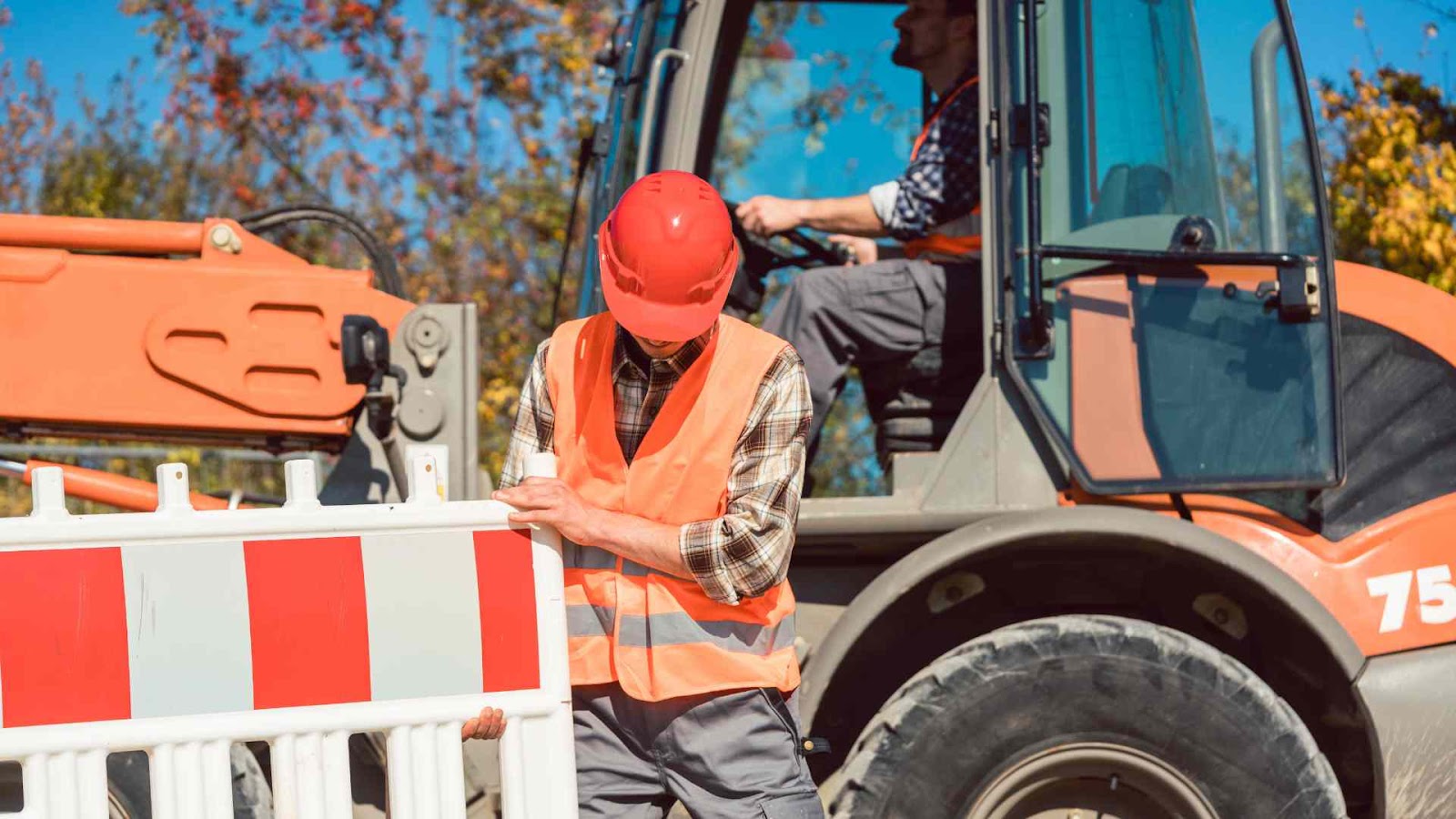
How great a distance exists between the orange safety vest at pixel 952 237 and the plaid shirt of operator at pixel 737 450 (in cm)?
116

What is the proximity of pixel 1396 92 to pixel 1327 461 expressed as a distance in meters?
4.82

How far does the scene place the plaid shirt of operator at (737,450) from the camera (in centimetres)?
234

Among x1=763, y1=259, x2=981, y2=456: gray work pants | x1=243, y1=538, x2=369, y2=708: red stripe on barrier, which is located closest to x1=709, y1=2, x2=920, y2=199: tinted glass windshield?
x1=763, y1=259, x2=981, y2=456: gray work pants

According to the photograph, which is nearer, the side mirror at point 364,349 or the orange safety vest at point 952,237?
the side mirror at point 364,349

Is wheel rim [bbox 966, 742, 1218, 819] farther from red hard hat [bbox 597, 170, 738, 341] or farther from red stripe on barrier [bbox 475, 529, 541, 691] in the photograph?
red hard hat [bbox 597, 170, 738, 341]

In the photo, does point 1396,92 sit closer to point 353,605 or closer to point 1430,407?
point 1430,407

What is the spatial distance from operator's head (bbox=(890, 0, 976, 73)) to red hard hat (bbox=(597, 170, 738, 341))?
1.71 m

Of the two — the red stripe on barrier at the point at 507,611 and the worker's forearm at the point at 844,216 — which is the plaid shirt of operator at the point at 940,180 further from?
the red stripe on barrier at the point at 507,611

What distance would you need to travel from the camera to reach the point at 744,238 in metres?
3.87

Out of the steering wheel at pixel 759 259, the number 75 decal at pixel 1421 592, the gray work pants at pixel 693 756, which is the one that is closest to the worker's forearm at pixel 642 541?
A: the gray work pants at pixel 693 756

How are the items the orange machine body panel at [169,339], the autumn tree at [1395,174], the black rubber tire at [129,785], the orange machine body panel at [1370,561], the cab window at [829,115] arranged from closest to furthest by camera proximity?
1. the black rubber tire at [129,785]
2. the orange machine body panel at [1370,561]
3. the orange machine body panel at [169,339]
4. the cab window at [829,115]
5. the autumn tree at [1395,174]

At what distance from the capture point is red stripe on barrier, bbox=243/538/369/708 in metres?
2.26

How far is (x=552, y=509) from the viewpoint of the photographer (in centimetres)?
233

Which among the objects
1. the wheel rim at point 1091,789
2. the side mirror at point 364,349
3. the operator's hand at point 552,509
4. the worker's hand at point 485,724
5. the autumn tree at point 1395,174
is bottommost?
the wheel rim at point 1091,789
